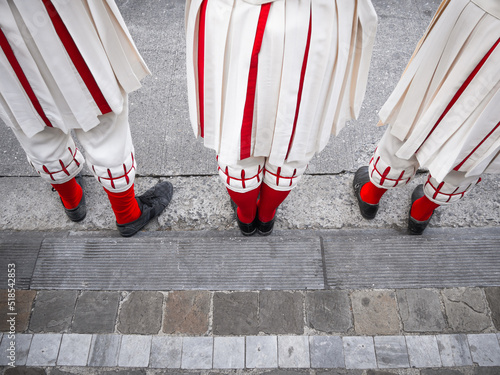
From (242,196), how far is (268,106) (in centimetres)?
60

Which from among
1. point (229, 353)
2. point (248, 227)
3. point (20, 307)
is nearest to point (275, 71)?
point (248, 227)

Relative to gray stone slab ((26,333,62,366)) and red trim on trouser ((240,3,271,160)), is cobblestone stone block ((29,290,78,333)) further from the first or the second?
red trim on trouser ((240,3,271,160))

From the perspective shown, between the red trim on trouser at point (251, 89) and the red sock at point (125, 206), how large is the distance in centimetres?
83

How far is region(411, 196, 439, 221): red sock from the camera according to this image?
224 centimetres

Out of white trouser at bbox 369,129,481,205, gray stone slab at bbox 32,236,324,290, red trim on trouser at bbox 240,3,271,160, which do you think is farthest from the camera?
gray stone slab at bbox 32,236,324,290

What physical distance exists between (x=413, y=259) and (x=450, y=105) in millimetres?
1079

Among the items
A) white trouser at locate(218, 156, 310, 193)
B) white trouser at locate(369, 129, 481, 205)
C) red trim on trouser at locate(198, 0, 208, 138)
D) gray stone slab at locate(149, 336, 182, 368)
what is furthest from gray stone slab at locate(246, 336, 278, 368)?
red trim on trouser at locate(198, 0, 208, 138)

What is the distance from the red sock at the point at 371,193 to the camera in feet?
7.73

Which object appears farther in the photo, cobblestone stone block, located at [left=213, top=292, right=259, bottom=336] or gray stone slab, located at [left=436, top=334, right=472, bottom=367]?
cobblestone stone block, located at [left=213, top=292, right=259, bottom=336]

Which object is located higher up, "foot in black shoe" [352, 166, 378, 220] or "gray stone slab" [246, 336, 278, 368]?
"foot in black shoe" [352, 166, 378, 220]

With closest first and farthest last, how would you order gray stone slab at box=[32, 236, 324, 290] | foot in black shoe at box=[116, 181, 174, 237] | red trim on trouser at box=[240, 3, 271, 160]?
1. red trim on trouser at box=[240, 3, 271, 160]
2. gray stone slab at box=[32, 236, 324, 290]
3. foot in black shoe at box=[116, 181, 174, 237]

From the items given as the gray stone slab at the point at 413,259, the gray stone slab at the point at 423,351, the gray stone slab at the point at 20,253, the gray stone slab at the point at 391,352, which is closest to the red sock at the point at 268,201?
the gray stone slab at the point at 413,259

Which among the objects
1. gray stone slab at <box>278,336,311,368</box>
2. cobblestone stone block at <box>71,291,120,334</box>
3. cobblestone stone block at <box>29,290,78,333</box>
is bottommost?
cobblestone stone block at <box>29,290,78,333</box>

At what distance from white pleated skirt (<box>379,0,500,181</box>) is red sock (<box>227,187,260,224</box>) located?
2.41ft
